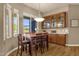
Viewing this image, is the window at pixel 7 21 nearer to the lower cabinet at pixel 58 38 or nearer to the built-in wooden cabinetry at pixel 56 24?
the built-in wooden cabinetry at pixel 56 24

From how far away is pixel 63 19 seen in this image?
3.16 meters

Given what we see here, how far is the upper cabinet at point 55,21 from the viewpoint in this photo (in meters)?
3.11

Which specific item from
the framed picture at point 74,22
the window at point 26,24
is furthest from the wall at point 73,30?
the window at point 26,24

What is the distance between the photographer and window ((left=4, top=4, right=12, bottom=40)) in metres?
2.87

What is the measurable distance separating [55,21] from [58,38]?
0.41 metres

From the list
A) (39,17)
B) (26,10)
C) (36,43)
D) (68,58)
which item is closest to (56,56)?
(68,58)

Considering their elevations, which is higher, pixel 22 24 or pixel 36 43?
pixel 22 24

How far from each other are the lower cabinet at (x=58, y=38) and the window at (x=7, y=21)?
937 mm

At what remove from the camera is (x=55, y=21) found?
10.5 ft

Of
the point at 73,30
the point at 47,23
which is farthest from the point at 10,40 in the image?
A: the point at 73,30

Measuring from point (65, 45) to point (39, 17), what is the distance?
0.89m

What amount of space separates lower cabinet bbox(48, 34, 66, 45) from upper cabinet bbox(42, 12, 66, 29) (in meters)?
0.22

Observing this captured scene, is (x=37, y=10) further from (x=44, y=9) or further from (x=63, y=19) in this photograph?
(x=63, y=19)

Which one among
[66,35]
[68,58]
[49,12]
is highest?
[49,12]
